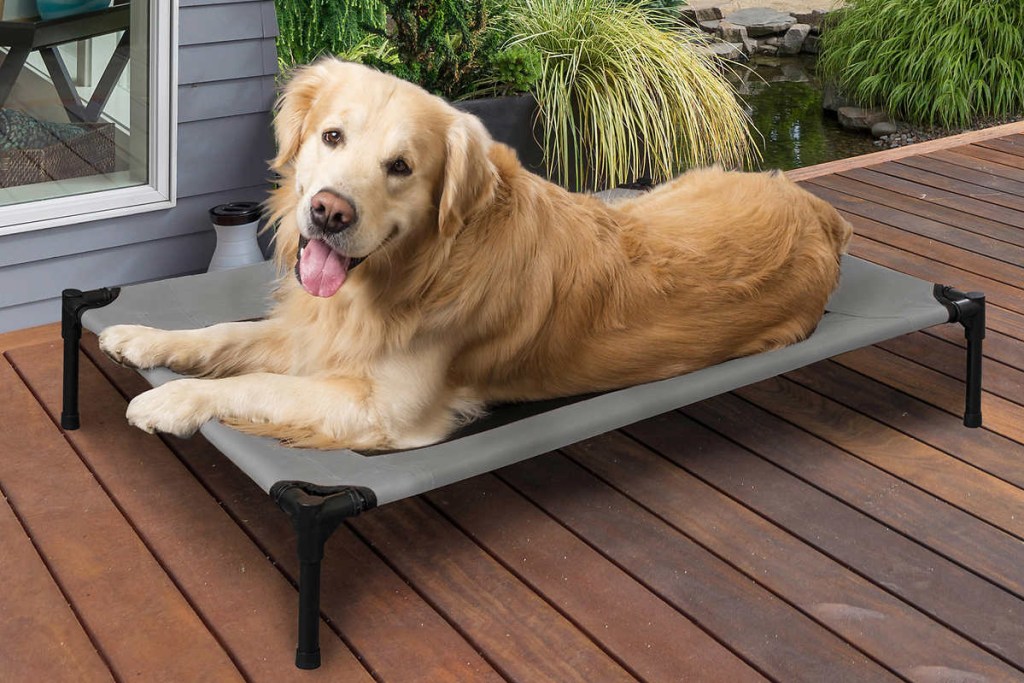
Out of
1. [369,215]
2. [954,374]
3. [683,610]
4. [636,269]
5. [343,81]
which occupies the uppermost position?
[343,81]

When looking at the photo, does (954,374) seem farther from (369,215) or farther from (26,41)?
(26,41)

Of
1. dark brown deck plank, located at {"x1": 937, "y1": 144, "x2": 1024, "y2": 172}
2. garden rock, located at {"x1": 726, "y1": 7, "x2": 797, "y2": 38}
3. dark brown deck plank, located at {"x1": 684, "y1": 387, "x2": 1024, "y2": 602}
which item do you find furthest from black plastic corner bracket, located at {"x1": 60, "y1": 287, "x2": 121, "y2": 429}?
garden rock, located at {"x1": 726, "y1": 7, "x2": 797, "y2": 38}

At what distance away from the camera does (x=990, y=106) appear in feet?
20.6

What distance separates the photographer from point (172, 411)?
2205mm

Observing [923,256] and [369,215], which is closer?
[369,215]

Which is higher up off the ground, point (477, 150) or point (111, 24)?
point (111, 24)

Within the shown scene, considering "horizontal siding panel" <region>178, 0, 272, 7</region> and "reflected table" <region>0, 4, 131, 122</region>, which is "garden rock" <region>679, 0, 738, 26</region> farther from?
"reflected table" <region>0, 4, 131, 122</region>

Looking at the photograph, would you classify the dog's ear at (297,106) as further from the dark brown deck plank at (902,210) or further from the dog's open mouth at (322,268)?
the dark brown deck plank at (902,210)

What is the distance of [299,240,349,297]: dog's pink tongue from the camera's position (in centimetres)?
219

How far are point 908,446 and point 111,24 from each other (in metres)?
2.46

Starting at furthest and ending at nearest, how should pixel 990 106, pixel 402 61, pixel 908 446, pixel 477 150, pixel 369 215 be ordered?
pixel 990 106, pixel 402 61, pixel 908 446, pixel 477 150, pixel 369 215

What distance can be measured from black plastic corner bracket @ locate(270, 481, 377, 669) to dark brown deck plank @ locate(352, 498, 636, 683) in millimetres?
289

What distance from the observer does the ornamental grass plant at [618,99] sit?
168 inches

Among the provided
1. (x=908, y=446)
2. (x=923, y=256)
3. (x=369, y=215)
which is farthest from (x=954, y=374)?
(x=369, y=215)
